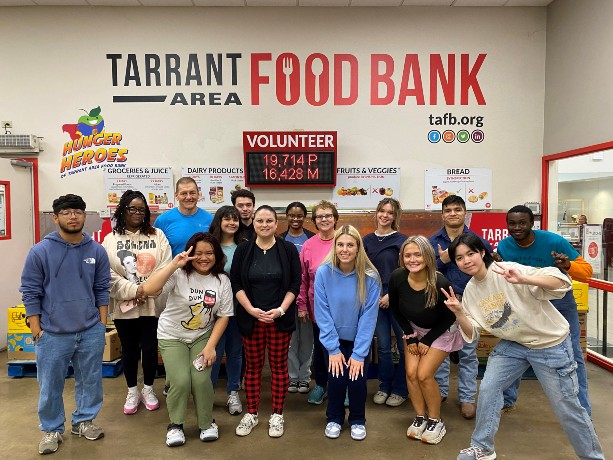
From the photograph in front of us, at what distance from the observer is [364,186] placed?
200 inches

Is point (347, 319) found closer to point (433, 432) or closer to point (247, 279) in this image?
point (247, 279)

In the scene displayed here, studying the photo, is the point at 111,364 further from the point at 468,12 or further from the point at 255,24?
the point at 468,12

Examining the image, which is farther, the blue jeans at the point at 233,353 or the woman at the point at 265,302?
the blue jeans at the point at 233,353

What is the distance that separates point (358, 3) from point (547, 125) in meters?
2.70

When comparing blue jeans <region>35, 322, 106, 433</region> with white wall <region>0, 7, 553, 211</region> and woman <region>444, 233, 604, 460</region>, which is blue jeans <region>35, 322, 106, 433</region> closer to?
woman <region>444, 233, 604, 460</region>

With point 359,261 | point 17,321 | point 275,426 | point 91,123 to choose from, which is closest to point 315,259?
point 359,261

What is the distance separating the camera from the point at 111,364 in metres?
4.03

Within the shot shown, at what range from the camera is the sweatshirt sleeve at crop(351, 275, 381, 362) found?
277 centimetres

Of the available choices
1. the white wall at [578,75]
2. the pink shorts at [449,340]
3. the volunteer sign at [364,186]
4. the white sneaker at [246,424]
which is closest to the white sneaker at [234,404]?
the white sneaker at [246,424]

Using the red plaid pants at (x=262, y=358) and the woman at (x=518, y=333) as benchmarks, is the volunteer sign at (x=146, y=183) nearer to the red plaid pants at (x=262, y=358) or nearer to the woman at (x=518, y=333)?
the red plaid pants at (x=262, y=358)

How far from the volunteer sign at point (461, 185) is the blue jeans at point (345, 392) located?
2800mm

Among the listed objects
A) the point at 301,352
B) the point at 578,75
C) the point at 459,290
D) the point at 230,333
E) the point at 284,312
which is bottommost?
the point at 301,352

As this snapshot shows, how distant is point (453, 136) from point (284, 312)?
11.3 feet

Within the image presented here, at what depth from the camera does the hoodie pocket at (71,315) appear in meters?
2.60
